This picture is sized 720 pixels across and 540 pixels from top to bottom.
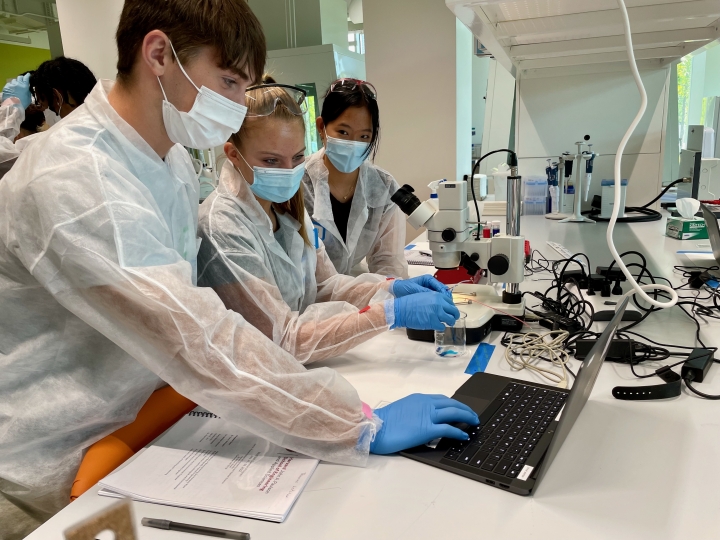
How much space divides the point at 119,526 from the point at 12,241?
667 millimetres

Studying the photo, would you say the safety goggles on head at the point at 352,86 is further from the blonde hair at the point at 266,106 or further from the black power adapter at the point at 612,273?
the black power adapter at the point at 612,273

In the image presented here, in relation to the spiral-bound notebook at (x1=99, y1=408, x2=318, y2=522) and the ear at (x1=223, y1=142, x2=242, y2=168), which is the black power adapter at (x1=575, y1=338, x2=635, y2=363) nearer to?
the spiral-bound notebook at (x1=99, y1=408, x2=318, y2=522)

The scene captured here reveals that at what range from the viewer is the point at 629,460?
785mm

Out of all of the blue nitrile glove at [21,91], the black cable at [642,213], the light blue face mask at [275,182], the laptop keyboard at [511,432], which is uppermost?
the blue nitrile glove at [21,91]

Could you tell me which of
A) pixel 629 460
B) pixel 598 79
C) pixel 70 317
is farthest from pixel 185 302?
pixel 598 79

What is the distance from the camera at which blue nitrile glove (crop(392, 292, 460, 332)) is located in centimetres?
120

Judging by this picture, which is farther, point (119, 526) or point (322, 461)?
point (322, 461)

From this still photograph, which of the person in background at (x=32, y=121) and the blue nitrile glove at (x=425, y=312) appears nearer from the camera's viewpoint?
the blue nitrile glove at (x=425, y=312)

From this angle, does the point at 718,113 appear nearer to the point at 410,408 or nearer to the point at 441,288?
the point at 441,288

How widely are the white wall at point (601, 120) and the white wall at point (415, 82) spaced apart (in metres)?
0.59

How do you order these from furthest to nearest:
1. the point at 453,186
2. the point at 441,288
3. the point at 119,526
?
the point at 441,288 < the point at 453,186 < the point at 119,526

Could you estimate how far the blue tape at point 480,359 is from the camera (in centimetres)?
113

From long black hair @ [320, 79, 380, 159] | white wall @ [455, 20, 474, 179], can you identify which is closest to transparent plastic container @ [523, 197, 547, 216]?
white wall @ [455, 20, 474, 179]

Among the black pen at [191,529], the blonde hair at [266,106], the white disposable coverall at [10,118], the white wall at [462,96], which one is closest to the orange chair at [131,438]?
the black pen at [191,529]
